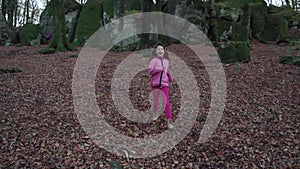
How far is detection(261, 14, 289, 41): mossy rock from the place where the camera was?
67.3 ft

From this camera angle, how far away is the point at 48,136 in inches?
177

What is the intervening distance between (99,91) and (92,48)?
38.0 ft

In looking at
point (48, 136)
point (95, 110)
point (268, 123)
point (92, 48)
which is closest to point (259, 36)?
point (92, 48)

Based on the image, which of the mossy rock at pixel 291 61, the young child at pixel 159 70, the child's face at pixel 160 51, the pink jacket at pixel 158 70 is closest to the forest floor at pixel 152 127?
the young child at pixel 159 70

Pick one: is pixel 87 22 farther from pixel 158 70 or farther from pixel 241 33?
pixel 158 70

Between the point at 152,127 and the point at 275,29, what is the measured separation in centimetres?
1949

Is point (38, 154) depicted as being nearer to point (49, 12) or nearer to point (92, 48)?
point (92, 48)

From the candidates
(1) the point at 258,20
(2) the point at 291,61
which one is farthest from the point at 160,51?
(1) the point at 258,20

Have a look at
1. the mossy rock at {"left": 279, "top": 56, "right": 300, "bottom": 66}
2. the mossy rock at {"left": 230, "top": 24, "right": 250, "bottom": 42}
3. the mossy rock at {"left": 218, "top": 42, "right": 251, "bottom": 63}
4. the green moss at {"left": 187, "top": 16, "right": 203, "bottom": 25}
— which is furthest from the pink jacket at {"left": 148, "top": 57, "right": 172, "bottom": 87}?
the green moss at {"left": 187, "top": 16, "right": 203, "bottom": 25}

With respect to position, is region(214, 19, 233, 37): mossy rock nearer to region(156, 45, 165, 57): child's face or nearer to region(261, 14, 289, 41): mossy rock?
region(261, 14, 289, 41): mossy rock

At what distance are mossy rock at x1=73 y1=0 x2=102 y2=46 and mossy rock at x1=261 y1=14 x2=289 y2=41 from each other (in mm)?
13781

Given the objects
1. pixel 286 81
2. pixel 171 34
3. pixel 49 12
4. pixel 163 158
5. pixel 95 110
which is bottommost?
pixel 163 158

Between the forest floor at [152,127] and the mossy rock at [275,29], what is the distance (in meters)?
13.2

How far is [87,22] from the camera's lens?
21.0 m
